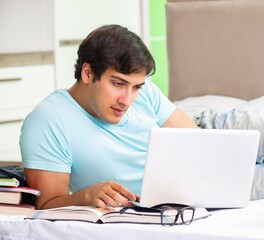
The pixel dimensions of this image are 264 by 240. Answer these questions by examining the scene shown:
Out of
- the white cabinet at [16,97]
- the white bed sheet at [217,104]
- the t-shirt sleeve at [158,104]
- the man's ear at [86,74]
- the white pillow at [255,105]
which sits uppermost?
the man's ear at [86,74]

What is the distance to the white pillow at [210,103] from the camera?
3650mm

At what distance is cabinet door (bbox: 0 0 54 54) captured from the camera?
4344 mm

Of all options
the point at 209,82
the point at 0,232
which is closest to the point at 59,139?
the point at 0,232

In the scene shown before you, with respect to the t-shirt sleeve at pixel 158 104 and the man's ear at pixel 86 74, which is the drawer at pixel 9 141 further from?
the man's ear at pixel 86 74

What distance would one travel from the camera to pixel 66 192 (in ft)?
7.46

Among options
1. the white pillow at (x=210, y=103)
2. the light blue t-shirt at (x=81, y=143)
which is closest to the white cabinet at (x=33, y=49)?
the white pillow at (x=210, y=103)

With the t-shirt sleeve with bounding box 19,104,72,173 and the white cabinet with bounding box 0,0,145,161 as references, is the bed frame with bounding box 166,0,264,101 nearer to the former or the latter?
the white cabinet with bounding box 0,0,145,161

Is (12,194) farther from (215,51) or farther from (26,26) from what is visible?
(26,26)

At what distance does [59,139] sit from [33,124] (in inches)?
3.3

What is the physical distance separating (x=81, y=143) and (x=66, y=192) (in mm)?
156

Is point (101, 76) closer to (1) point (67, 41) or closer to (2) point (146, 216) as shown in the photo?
(2) point (146, 216)

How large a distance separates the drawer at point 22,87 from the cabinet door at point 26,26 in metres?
0.12

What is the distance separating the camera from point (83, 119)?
238 centimetres

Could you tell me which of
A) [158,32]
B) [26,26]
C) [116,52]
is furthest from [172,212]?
[158,32]
